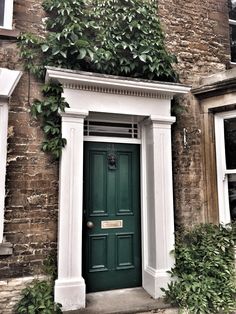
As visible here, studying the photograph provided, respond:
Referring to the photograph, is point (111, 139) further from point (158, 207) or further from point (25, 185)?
point (25, 185)

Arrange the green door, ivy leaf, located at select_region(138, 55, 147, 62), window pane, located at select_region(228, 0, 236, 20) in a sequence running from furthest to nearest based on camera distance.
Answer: window pane, located at select_region(228, 0, 236, 20) → ivy leaf, located at select_region(138, 55, 147, 62) → the green door

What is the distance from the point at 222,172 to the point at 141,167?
138cm

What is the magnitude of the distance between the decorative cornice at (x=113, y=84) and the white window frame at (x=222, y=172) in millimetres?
911

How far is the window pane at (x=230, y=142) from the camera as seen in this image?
15.4 feet

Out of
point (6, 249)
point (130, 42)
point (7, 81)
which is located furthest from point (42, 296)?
point (130, 42)

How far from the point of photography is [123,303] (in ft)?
12.4

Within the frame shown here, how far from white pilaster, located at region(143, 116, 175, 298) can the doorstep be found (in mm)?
184

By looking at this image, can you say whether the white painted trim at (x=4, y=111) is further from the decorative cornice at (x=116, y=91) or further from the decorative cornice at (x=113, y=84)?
the decorative cornice at (x=116, y=91)

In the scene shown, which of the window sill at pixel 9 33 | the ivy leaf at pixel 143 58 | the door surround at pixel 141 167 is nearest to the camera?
the door surround at pixel 141 167

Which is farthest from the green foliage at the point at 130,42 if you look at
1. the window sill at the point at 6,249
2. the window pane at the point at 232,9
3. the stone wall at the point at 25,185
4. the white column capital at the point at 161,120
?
the window sill at the point at 6,249

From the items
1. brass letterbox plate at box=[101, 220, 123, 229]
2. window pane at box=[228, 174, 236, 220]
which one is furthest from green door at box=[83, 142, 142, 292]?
window pane at box=[228, 174, 236, 220]

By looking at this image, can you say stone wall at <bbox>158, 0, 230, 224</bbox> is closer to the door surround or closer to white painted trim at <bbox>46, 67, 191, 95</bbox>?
the door surround

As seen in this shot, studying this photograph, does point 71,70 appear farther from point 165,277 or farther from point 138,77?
point 165,277

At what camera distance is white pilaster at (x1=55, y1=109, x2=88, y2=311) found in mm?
3633
